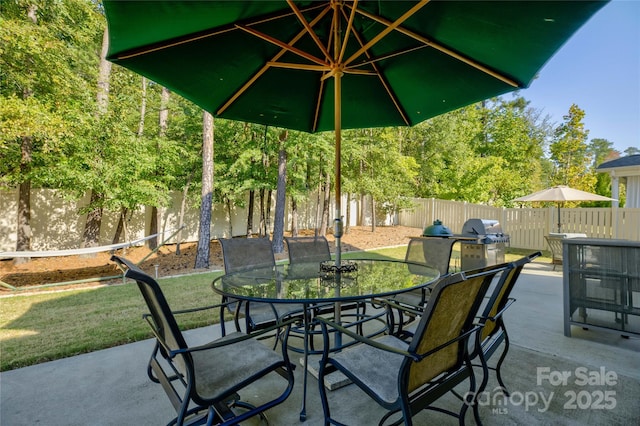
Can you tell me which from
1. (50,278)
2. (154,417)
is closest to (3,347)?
(154,417)

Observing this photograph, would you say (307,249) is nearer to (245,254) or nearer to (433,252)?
(245,254)

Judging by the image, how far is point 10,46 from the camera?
209 inches

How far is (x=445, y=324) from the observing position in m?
1.45

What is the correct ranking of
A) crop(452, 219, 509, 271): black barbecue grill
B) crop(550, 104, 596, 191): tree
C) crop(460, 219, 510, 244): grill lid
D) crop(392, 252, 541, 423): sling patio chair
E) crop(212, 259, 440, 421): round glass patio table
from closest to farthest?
crop(392, 252, 541, 423): sling patio chair
crop(212, 259, 440, 421): round glass patio table
crop(452, 219, 509, 271): black barbecue grill
crop(460, 219, 510, 244): grill lid
crop(550, 104, 596, 191): tree

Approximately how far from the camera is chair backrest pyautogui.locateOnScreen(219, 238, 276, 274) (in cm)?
311

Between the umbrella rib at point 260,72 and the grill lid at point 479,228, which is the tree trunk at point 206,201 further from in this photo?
the grill lid at point 479,228

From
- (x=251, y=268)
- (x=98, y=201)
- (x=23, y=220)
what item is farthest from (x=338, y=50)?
(x=23, y=220)

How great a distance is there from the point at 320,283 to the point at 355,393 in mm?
Result: 814

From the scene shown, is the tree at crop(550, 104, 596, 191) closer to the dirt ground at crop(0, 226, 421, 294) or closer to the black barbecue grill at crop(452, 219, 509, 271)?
the dirt ground at crop(0, 226, 421, 294)

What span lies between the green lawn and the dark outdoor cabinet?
3879 millimetres

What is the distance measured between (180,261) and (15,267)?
3500 millimetres

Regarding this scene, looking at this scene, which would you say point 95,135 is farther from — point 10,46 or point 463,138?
point 463,138

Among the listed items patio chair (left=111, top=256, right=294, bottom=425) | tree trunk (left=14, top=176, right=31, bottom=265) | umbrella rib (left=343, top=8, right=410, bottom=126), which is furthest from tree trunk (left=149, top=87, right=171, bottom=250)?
patio chair (left=111, top=256, right=294, bottom=425)

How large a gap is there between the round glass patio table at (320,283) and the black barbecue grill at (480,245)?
2.52 metres
